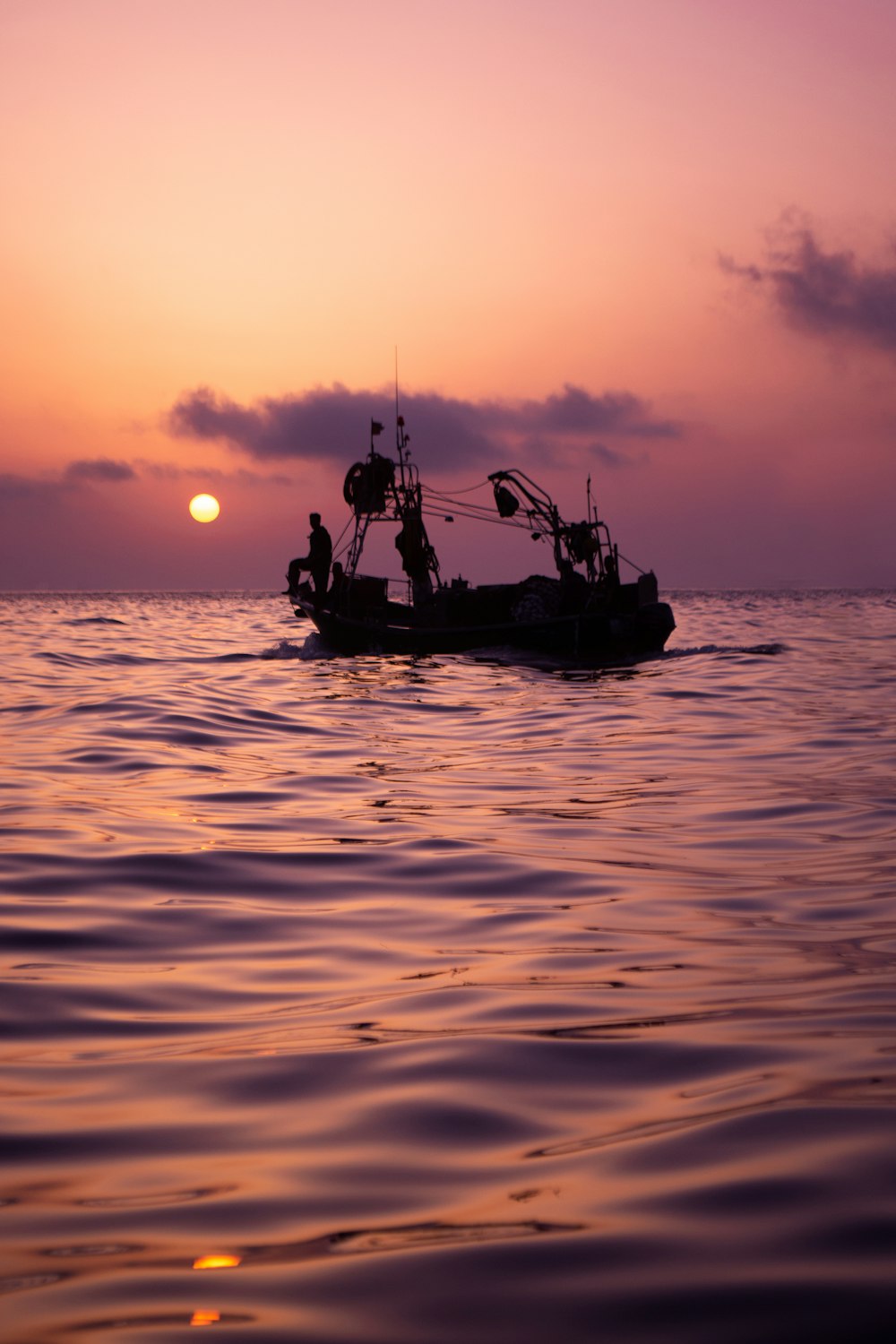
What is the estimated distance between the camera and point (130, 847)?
784cm

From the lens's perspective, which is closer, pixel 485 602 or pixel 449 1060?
pixel 449 1060

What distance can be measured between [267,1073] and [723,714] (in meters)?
14.0

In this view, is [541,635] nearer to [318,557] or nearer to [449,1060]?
[318,557]

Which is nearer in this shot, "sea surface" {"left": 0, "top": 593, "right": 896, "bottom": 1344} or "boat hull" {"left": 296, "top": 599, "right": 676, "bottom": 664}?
"sea surface" {"left": 0, "top": 593, "right": 896, "bottom": 1344}

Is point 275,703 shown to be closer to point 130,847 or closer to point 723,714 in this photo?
point 723,714

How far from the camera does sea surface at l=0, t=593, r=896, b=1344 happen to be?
2461mm

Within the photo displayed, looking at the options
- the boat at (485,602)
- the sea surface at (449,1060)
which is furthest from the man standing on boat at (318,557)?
the sea surface at (449,1060)

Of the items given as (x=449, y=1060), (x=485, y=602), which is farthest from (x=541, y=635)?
(x=449, y=1060)

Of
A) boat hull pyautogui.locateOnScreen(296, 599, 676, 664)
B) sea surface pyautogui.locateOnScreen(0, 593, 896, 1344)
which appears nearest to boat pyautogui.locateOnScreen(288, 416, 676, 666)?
boat hull pyautogui.locateOnScreen(296, 599, 676, 664)

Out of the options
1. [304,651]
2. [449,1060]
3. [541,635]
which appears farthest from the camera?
[304,651]

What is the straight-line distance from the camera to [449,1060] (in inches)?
156

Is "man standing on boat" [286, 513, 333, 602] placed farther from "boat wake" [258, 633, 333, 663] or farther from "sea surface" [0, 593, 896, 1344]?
"sea surface" [0, 593, 896, 1344]

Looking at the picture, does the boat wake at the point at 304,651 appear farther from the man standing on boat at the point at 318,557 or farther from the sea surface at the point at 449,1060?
the sea surface at the point at 449,1060

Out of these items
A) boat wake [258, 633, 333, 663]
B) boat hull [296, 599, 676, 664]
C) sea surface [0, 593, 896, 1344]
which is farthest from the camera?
boat wake [258, 633, 333, 663]
